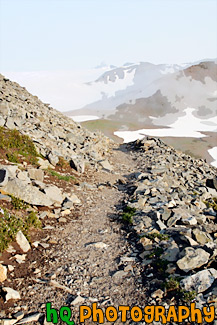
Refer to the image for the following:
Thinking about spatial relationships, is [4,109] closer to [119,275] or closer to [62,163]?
[62,163]

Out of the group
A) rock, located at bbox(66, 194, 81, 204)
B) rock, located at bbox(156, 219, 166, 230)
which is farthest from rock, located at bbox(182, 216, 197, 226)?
rock, located at bbox(66, 194, 81, 204)

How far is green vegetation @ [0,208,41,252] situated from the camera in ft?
33.1

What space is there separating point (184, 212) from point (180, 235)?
3.08m

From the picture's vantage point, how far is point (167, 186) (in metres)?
19.9

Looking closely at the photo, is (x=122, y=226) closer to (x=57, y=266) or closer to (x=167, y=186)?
(x=57, y=266)

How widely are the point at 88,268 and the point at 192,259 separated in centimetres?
337

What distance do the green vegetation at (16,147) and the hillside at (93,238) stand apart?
0.22 ft

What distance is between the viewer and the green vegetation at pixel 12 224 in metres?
10.1

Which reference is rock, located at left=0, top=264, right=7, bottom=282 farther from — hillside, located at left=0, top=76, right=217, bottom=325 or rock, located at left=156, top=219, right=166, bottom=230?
rock, located at left=156, top=219, right=166, bottom=230

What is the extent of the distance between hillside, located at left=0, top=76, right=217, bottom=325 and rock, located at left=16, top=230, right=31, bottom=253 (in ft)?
0.11

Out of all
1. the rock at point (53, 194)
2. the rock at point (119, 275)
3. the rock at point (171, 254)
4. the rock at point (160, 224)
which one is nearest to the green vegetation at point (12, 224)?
the rock at point (53, 194)

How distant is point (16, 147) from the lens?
19.2 meters

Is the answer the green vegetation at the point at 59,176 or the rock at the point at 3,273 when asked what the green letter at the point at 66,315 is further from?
the green vegetation at the point at 59,176

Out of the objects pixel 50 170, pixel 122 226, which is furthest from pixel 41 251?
pixel 50 170
